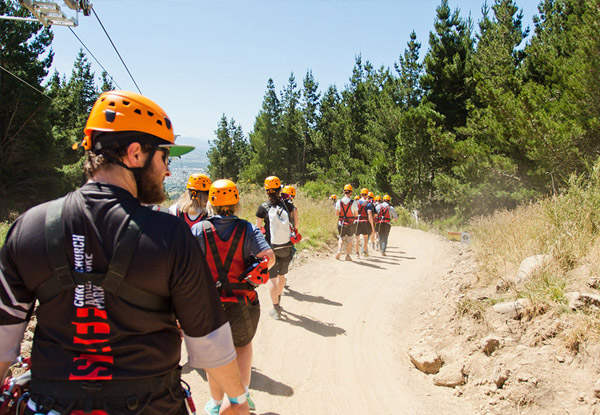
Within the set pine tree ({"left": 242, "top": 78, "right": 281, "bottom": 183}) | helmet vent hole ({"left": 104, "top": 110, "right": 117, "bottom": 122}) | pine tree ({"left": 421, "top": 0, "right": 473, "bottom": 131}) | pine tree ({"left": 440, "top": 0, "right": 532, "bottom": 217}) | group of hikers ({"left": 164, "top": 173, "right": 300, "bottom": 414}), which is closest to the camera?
helmet vent hole ({"left": 104, "top": 110, "right": 117, "bottom": 122})

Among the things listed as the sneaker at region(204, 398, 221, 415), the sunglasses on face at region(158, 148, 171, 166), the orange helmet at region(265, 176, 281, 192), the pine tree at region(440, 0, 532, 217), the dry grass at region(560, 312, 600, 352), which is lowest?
the sneaker at region(204, 398, 221, 415)

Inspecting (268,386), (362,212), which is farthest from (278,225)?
(362,212)

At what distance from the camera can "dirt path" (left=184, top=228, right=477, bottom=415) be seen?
4.13 metres

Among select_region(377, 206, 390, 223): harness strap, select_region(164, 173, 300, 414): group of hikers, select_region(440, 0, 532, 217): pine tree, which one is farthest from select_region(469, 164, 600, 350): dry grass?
select_region(440, 0, 532, 217): pine tree

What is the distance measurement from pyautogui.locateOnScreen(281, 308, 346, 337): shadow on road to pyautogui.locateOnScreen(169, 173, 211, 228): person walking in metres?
2.60

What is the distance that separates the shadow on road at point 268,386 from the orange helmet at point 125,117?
11.8ft

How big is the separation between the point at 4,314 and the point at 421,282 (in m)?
9.09

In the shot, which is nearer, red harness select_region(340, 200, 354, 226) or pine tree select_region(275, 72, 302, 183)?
red harness select_region(340, 200, 354, 226)

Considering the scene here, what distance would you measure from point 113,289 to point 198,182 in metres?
3.76

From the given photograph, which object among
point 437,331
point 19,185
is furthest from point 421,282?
point 19,185

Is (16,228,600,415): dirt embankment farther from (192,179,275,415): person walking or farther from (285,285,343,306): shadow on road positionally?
(192,179,275,415): person walking

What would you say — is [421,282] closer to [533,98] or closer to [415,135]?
[533,98]

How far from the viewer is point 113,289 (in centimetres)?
136

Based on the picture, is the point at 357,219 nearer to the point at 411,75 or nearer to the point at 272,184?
the point at 272,184
